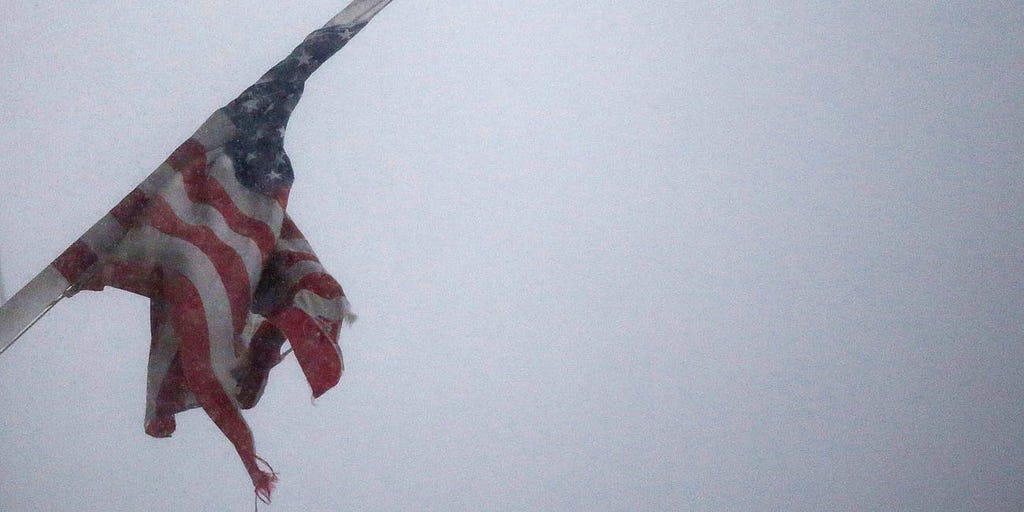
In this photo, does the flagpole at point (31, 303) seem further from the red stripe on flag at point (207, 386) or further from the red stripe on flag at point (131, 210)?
the red stripe on flag at point (207, 386)

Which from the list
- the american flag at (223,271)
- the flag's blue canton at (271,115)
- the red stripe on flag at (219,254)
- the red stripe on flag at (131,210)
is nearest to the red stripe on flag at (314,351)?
the american flag at (223,271)

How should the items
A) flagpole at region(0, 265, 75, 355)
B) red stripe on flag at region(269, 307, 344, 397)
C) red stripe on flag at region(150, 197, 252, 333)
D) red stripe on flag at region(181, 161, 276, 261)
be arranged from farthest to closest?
red stripe on flag at region(181, 161, 276, 261), red stripe on flag at region(150, 197, 252, 333), red stripe on flag at region(269, 307, 344, 397), flagpole at region(0, 265, 75, 355)

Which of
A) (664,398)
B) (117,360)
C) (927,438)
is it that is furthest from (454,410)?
(927,438)

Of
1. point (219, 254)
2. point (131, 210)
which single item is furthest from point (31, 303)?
point (219, 254)

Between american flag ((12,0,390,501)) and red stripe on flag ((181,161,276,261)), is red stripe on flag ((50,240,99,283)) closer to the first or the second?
american flag ((12,0,390,501))

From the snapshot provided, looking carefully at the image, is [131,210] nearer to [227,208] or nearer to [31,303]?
[227,208]

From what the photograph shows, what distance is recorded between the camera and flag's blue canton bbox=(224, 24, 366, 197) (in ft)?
11.3

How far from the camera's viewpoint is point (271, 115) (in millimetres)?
3518

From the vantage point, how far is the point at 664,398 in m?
18.5

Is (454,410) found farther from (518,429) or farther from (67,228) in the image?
(67,228)

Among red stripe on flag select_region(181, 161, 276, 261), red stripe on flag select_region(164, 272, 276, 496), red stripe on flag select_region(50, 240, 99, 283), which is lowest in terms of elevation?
red stripe on flag select_region(164, 272, 276, 496)

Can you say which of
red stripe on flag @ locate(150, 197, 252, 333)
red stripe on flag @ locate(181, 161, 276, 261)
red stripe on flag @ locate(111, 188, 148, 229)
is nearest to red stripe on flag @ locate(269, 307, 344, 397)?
red stripe on flag @ locate(150, 197, 252, 333)

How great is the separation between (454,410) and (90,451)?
632 centimetres

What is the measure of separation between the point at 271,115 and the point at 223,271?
2.31 feet
